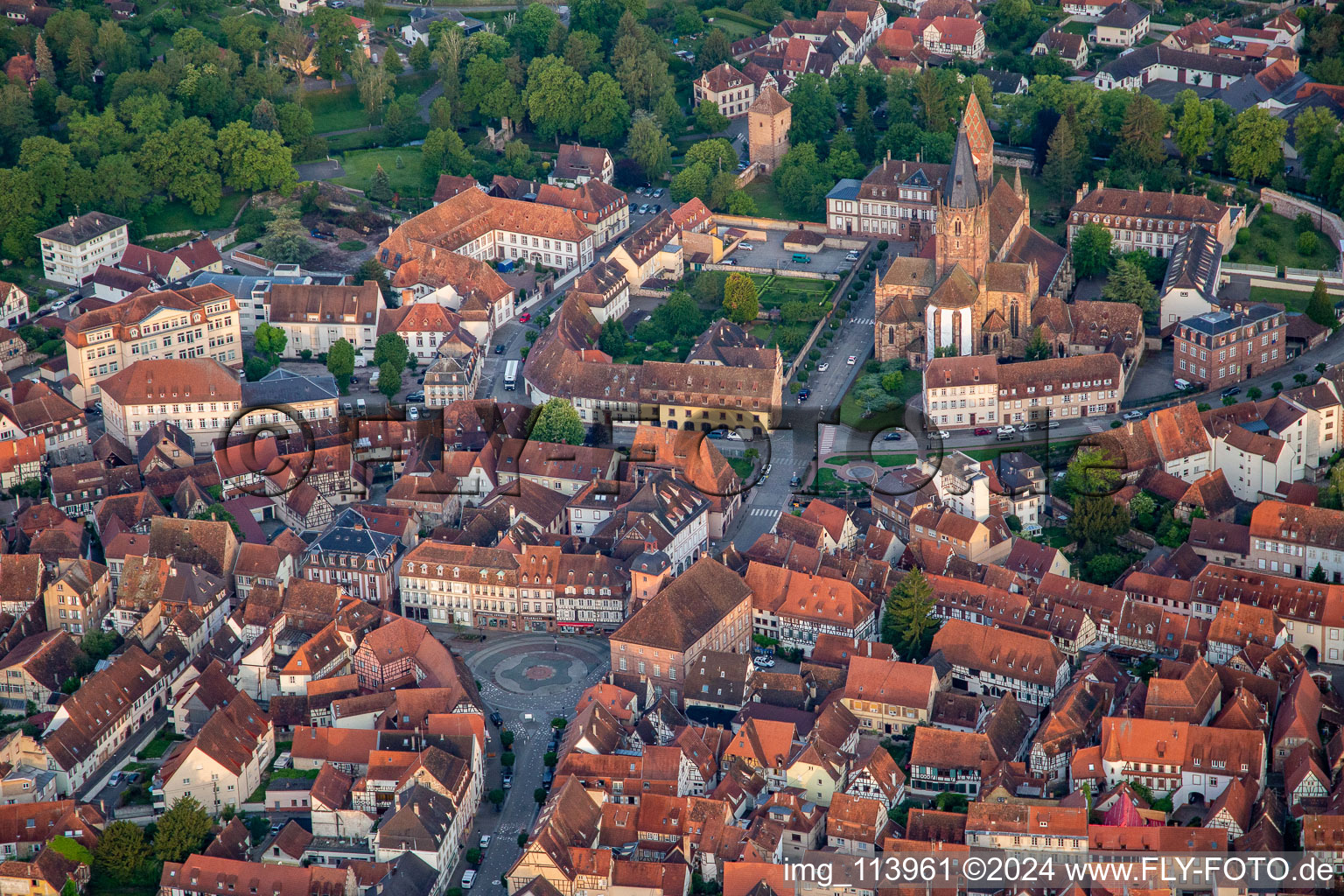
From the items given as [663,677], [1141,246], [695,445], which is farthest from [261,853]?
[1141,246]

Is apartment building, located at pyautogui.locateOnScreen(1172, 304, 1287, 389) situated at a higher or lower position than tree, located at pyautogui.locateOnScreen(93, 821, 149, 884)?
higher

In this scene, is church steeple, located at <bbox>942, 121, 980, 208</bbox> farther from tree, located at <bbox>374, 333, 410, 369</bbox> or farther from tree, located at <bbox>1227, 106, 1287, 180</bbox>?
tree, located at <bbox>374, 333, 410, 369</bbox>

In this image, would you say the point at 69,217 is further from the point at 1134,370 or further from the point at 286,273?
the point at 1134,370

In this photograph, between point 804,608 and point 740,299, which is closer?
point 804,608

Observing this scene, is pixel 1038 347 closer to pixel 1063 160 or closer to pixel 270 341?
pixel 1063 160

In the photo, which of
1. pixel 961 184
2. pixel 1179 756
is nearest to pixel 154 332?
pixel 961 184

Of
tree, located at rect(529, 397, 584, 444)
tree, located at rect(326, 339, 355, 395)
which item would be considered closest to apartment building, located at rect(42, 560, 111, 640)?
tree, located at rect(326, 339, 355, 395)

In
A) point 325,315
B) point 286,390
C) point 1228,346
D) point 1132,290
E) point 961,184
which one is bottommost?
point 286,390
